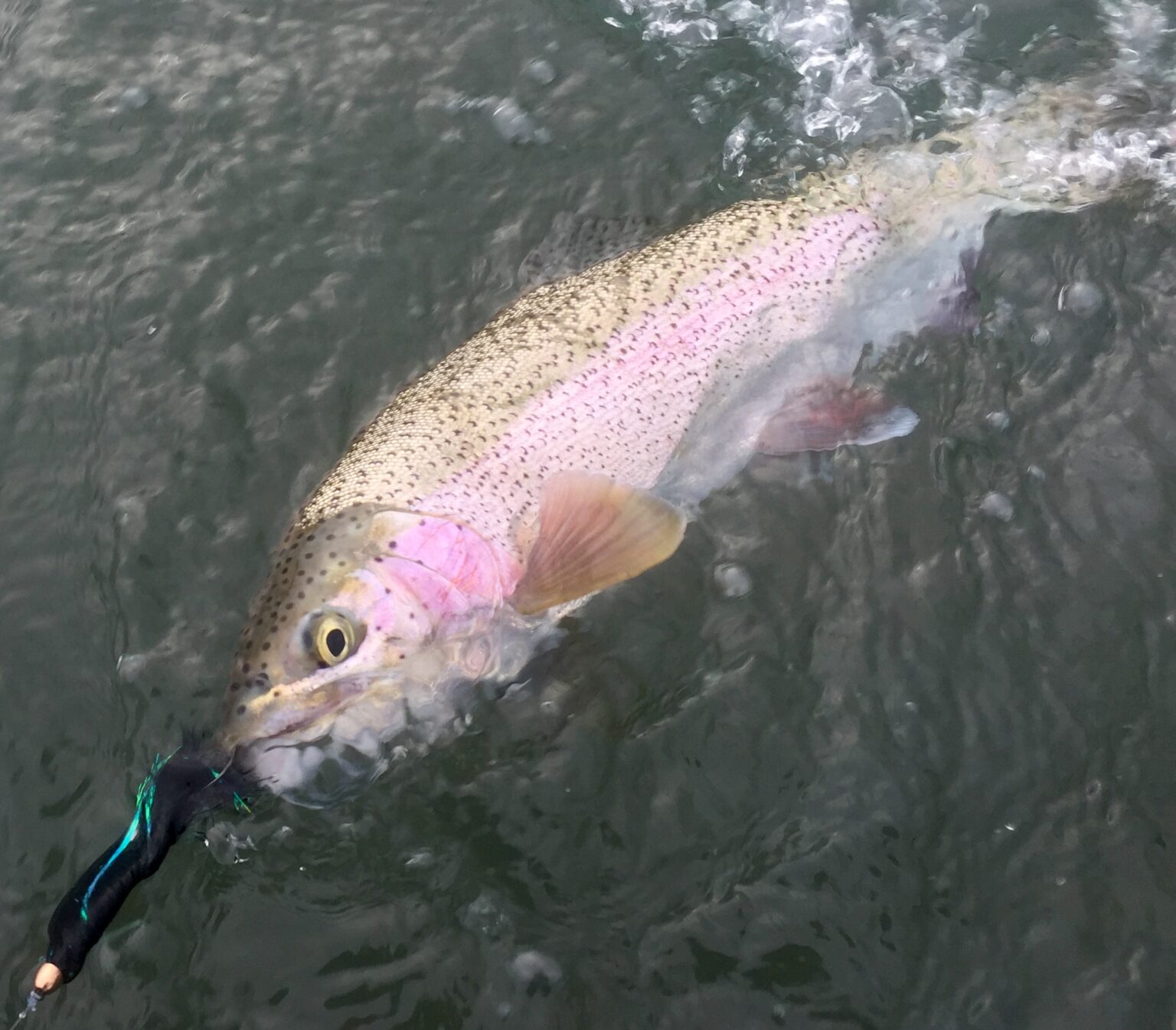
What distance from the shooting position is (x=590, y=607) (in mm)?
3859

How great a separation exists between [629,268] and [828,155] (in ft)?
4.22

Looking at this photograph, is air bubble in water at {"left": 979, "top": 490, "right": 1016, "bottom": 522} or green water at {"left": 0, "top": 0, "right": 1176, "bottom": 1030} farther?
air bubble in water at {"left": 979, "top": 490, "right": 1016, "bottom": 522}

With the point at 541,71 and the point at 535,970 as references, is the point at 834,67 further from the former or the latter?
the point at 535,970

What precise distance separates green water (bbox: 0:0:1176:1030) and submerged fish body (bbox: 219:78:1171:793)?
211 millimetres

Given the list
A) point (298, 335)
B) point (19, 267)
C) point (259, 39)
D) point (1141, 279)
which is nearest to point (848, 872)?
point (1141, 279)

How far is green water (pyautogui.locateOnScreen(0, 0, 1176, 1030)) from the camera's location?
317 cm

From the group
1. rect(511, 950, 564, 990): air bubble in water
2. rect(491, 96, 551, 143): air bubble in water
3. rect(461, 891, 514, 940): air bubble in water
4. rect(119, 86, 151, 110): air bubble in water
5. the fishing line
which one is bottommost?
the fishing line

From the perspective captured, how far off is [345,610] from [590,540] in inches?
32.7

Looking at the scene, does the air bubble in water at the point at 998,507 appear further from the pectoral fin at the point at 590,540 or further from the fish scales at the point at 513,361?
the fish scales at the point at 513,361

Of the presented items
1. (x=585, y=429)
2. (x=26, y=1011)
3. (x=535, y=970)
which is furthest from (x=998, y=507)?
(x=26, y=1011)

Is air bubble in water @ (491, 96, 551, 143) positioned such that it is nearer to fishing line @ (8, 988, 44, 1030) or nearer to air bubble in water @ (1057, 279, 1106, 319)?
air bubble in water @ (1057, 279, 1106, 319)

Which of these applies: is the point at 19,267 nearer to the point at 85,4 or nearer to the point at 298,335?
the point at 298,335

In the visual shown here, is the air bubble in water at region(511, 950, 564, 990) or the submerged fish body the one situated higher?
the submerged fish body

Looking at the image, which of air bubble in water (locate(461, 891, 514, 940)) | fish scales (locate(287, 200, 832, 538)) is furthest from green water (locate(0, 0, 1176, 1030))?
fish scales (locate(287, 200, 832, 538))
